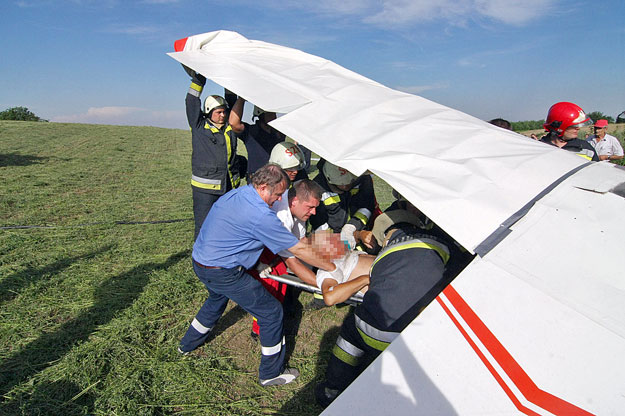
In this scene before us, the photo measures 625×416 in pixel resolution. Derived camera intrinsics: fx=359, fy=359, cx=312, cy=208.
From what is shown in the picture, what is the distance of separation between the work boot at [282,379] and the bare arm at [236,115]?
2921 millimetres

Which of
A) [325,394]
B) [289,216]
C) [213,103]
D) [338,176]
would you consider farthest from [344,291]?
[213,103]

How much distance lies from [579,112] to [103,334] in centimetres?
631

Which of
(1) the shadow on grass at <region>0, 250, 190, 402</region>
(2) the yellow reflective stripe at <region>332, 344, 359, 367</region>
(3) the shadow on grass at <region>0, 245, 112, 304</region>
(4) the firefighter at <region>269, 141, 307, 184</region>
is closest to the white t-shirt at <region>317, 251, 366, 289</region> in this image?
(2) the yellow reflective stripe at <region>332, 344, 359, 367</region>

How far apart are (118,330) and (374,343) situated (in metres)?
2.82

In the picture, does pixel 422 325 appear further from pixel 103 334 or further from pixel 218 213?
pixel 103 334

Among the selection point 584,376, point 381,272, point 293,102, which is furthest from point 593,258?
point 293,102

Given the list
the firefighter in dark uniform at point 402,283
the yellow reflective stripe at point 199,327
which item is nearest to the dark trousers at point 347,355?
the firefighter in dark uniform at point 402,283

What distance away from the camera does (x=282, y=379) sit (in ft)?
10.9

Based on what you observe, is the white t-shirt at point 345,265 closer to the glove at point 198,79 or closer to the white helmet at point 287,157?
the white helmet at point 287,157

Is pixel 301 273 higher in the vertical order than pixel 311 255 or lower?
lower

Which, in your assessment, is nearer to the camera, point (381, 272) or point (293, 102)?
point (381, 272)

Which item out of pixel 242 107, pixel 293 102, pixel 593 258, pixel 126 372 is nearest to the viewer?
pixel 593 258

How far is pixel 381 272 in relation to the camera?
2.47 metres

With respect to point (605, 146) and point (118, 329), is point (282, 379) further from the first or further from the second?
point (605, 146)
